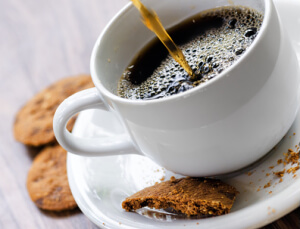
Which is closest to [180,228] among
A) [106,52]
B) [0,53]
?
[106,52]

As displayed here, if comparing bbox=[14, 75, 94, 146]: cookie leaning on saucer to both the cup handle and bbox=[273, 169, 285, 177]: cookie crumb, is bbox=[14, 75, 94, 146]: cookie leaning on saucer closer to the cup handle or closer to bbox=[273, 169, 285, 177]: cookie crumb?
the cup handle

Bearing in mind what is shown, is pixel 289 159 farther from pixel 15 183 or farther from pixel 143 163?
pixel 15 183

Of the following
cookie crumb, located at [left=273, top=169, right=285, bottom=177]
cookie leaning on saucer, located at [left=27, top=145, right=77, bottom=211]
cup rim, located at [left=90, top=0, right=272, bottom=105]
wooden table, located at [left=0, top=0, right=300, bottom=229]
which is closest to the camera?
cup rim, located at [left=90, top=0, right=272, bottom=105]

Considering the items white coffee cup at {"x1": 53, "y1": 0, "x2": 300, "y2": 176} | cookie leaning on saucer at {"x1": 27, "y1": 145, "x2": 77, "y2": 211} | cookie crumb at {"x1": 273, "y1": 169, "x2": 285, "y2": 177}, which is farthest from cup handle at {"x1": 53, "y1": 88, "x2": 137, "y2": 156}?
cookie crumb at {"x1": 273, "y1": 169, "x2": 285, "y2": 177}

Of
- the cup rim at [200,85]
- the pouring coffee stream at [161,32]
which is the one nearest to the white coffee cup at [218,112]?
the cup rim at [200,85]

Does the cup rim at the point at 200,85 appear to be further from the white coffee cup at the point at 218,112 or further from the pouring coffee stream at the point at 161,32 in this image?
the pouring coffee stream at the point at 161,32

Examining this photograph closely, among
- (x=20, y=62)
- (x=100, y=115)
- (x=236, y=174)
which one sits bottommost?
(x=236, y=174)

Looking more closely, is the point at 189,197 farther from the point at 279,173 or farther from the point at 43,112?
the point at 43,112
